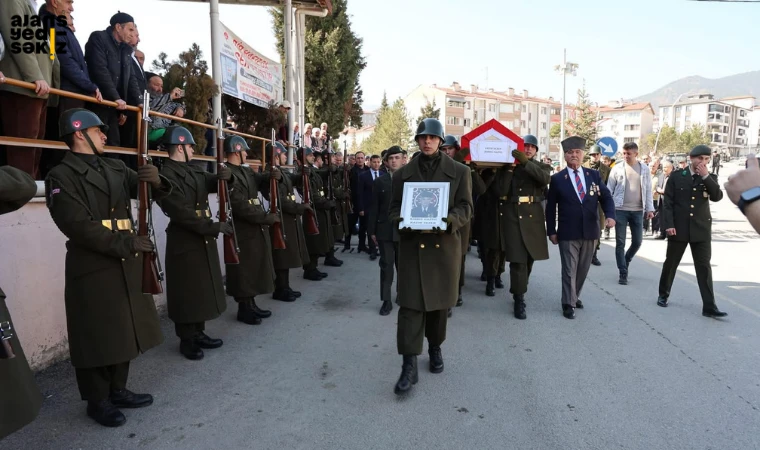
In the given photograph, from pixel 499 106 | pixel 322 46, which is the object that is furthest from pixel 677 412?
pixel 499 106

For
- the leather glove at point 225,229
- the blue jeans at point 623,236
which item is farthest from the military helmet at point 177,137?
the blue jeans at point 623,236

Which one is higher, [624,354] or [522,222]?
[522,222]

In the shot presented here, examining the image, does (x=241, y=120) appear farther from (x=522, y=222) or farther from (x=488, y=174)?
(x=522, y=222)

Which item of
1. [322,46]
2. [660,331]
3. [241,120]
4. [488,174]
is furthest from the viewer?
[322,46]

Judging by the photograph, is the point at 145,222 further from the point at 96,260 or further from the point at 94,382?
the point at 94,382

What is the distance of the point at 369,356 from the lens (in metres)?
4.71

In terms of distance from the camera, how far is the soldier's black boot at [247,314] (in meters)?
5.73

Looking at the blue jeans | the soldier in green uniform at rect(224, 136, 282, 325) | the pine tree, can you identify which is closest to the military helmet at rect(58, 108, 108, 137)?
the soldier in green uniform at rect(224, 136, 282, 325)

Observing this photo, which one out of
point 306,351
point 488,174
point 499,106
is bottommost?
point 306,351

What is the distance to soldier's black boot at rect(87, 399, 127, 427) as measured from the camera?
3389 mm

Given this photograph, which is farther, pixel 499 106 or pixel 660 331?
pixel 499 106

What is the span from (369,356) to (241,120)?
676 cm

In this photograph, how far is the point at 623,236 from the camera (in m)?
8.12

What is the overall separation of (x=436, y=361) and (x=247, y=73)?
7.01 meters
